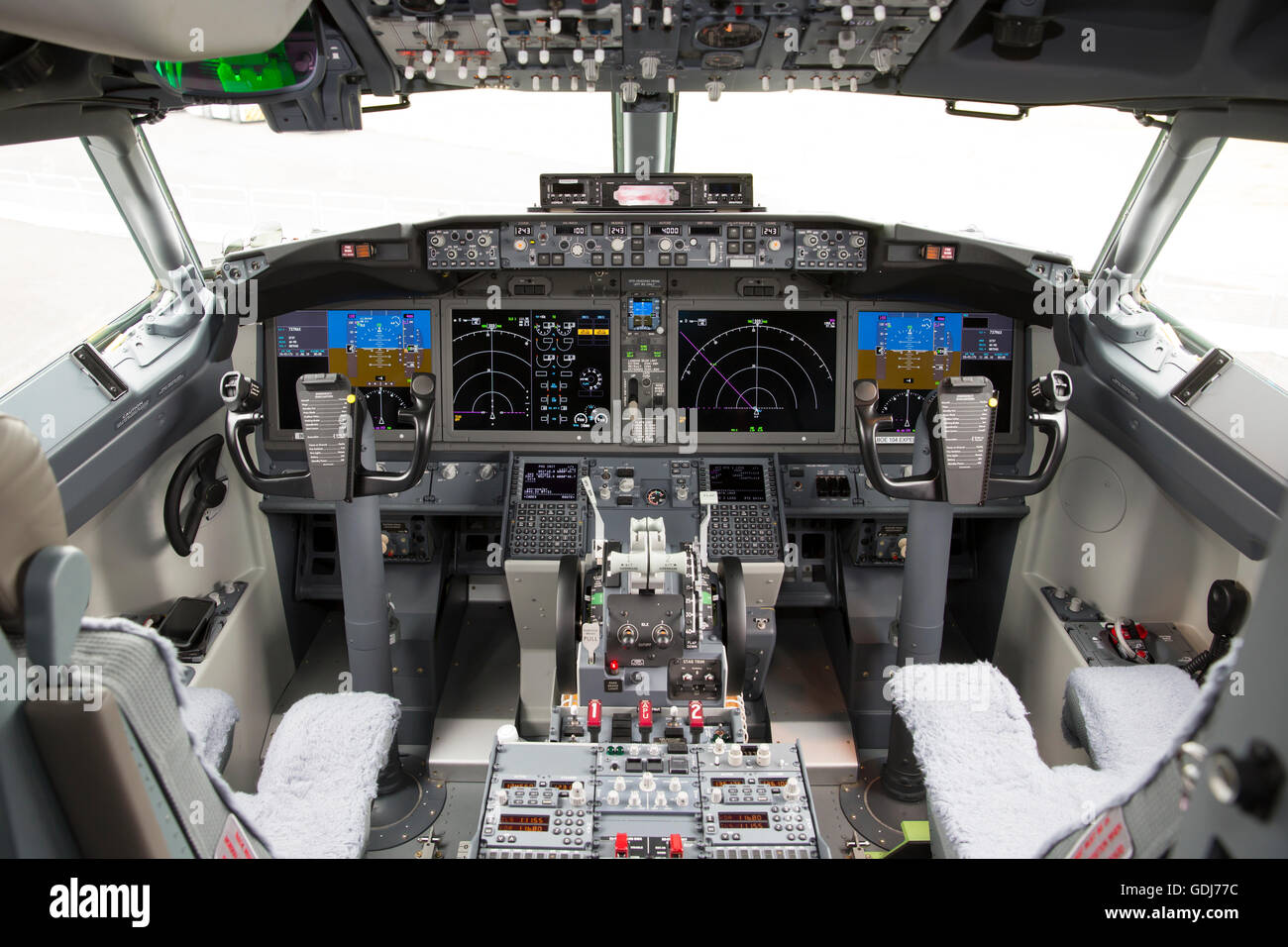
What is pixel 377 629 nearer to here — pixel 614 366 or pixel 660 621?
pixel 660 621

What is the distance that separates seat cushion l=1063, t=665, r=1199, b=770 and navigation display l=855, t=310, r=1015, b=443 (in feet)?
4.10

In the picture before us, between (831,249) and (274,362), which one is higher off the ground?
(831,249)

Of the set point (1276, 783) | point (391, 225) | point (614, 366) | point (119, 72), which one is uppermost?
point (119, 72)

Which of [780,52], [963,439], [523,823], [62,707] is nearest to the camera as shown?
[62,707]

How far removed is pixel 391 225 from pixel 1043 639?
2.68 metres

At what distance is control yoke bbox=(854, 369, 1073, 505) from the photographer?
2.40 meters

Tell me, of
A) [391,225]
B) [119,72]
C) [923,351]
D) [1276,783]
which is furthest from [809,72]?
[1276,783]

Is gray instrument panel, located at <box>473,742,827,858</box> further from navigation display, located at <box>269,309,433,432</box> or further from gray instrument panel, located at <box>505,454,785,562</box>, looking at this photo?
navigation display, located at <box>269,309,433,432</box>

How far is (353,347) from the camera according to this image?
133 inches

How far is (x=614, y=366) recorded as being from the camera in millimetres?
3418

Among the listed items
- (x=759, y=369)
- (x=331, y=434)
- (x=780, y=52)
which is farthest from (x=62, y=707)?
(x=759, y=369)

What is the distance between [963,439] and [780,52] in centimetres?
127

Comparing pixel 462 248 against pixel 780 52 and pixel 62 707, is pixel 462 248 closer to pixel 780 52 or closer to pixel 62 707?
pixel 780 52

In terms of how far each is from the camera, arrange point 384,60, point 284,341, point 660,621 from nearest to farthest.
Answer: point 660,621
point 384,60
point 284,341
